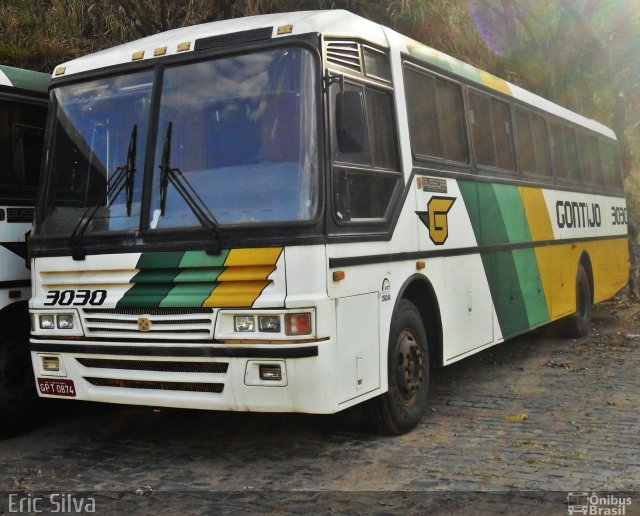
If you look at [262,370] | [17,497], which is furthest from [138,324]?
[17,497]

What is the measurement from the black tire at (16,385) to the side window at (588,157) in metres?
8.32

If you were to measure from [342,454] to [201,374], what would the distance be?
1.22 m

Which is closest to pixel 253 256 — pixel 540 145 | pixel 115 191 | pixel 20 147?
pixel 115 191

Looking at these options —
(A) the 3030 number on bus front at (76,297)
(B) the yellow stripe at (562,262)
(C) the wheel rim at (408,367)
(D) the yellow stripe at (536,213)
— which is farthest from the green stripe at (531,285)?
(A) the 3030 number on bus front at (76,297)

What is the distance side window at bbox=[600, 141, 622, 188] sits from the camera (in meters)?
13.8

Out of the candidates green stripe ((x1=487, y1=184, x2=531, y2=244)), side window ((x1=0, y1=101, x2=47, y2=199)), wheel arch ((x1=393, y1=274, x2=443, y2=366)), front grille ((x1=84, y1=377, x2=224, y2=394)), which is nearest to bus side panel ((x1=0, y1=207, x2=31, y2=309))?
side window ((x1=0, y1=101, x2=47, y2=199))

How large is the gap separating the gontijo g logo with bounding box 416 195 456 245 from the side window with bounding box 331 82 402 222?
0.59 meters

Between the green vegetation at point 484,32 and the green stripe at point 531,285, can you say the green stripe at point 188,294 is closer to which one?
the green stripe at point 531,285

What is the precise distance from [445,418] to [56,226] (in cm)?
350

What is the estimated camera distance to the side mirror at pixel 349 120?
5816mm

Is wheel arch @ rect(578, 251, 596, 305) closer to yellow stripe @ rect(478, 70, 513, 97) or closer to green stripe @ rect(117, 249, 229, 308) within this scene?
yellow stripe @ rect(478, 70, 513, 97)

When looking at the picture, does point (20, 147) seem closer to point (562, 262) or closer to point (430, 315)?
point (430, 315)

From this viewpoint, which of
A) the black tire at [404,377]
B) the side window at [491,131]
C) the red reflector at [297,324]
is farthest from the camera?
the side window at [491,131]

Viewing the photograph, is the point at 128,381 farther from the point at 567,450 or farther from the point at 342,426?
the point at 567,450
